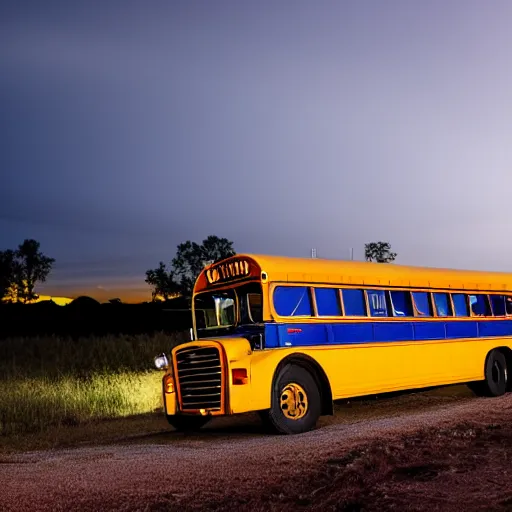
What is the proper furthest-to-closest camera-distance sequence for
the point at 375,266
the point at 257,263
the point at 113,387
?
the point at 113,387
the point at 375,266
the point at 257,263

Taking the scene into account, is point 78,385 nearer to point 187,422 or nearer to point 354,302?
point 187,422

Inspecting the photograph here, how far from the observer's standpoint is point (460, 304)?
15688 millimetres

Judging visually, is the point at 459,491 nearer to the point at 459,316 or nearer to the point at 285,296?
the point at 285,296

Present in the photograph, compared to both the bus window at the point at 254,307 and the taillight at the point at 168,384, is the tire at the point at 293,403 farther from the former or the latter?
the taillight at the point at 168,384

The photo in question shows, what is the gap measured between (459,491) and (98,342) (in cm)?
2058

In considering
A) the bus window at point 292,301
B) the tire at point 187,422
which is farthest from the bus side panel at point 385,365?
the tire at point 187,422

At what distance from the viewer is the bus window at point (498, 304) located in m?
16.6

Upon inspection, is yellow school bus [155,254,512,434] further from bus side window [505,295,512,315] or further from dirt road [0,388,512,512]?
bus side window [505,295,512,315]

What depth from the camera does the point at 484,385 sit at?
16.3 meters

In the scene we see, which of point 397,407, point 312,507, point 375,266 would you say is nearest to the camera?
point 312,507

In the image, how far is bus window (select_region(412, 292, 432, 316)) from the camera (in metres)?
14.5

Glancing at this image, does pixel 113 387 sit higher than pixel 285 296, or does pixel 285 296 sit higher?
pixel 285 296

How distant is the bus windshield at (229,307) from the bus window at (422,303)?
143 inches

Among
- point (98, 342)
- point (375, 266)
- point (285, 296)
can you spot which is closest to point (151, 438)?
point (285, 296)
